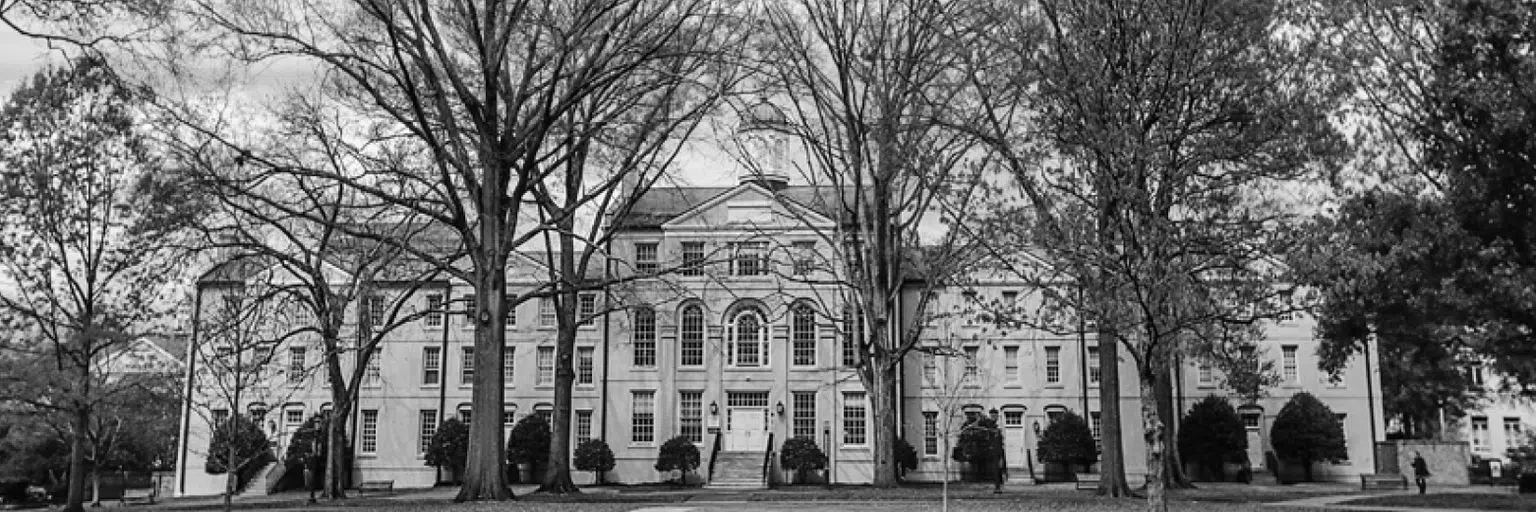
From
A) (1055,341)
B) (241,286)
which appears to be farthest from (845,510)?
(1055,341)

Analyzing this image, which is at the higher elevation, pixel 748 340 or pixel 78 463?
pixel 748 340

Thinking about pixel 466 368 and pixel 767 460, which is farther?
pixel 466 368

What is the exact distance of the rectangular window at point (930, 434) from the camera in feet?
128

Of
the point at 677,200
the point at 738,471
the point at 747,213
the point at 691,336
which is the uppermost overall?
the point at 677,200

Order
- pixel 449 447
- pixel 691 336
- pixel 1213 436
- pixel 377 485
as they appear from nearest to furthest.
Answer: pixel 1213 436, pixel 449 447, pixel 691 336, pixel 377 485

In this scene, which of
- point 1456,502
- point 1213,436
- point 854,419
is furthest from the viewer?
point 854,419

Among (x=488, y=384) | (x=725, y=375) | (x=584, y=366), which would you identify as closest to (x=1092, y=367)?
(x=725, y=375)

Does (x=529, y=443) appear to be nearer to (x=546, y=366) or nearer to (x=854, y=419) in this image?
(x=546, y=366)

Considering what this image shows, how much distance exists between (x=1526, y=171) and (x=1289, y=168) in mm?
8117

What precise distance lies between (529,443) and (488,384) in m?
18.0

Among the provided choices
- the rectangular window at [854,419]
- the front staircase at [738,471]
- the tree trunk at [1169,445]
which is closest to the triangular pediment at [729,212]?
the rectangular window at [854,419]

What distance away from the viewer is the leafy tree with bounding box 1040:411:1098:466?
123 ft

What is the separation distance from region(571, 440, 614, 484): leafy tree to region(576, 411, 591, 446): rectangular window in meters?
2.01

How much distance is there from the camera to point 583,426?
3997 centimetres
